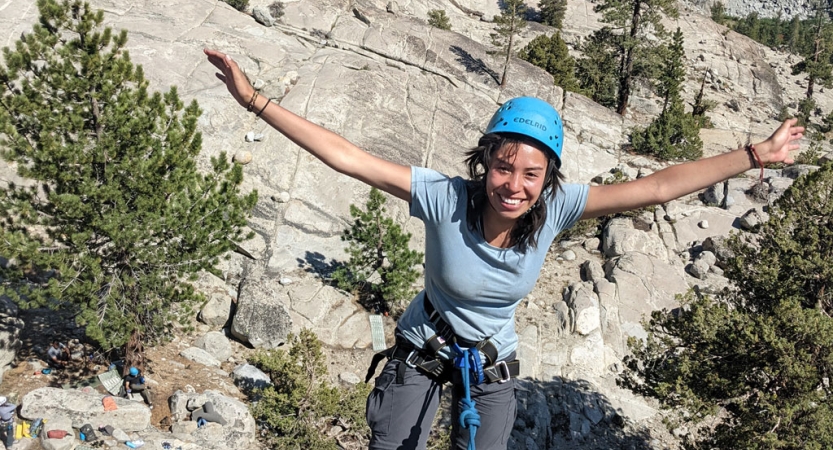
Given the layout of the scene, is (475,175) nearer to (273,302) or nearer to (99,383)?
(99,383)

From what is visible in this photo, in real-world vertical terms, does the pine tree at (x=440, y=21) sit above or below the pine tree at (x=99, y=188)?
above

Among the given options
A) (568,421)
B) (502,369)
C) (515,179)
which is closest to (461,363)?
(502,369)

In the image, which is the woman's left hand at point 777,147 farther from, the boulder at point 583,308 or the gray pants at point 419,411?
the boulder at point 583,308

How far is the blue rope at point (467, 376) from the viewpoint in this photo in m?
3.40

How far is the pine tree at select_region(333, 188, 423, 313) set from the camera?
12156mm

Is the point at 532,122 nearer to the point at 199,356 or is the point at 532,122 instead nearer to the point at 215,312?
the point at 199,356

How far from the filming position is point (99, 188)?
7066 millimetres

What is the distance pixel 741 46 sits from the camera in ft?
162

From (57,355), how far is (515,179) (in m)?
7.61

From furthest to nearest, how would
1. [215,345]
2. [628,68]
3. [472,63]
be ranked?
[628,68]
[472,63]
[215,345]

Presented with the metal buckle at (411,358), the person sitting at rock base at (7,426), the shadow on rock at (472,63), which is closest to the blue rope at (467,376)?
the metal buckle at (411,358)

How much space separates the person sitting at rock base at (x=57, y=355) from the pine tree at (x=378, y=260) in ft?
17.0

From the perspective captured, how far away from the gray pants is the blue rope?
9 cm

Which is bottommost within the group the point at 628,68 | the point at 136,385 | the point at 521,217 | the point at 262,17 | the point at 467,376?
the point at 136,385
